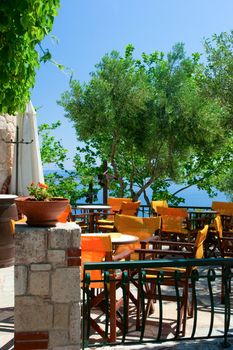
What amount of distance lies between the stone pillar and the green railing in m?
0.13

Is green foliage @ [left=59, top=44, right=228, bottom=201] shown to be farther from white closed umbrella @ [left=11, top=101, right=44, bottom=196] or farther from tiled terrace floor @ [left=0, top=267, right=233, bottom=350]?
tiled terrace floor @ [left=0, top=267, right=233, bottom=350]

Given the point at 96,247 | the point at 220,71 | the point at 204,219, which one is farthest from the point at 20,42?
the point at 220,71

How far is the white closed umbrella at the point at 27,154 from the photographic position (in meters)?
8.22

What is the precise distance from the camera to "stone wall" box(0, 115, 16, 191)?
864 centimetres

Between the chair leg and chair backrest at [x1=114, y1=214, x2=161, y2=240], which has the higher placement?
chair backrest at [x1=114, y1=214, x2=161, y2=240]

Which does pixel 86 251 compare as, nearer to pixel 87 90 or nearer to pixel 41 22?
pixel 41 22

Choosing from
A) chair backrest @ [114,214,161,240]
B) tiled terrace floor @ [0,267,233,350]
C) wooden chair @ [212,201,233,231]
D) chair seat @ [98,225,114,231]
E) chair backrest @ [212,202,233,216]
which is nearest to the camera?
tiled terrace floor @ [0,267,233,350]

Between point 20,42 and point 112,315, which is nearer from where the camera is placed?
point 112,315

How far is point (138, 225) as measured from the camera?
5.83 m

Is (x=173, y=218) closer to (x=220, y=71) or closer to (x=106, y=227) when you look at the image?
(x=106, y=227)

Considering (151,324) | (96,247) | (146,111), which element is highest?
(146,111)

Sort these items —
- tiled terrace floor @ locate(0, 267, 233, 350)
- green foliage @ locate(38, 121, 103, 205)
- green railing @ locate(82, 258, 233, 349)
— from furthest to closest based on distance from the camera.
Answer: green foliage @ locate(38, 121, 103, 205) < tiled terrace floor @ locate(0, 267, 233, 350) < green railing @ locate(82, 258, 233, 349)

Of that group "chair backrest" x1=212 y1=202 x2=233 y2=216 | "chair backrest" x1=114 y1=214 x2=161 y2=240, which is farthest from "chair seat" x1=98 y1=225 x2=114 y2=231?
"chair backrest" x1=212 y1=202 x2=233 y2=216

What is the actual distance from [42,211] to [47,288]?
585 millimetres
